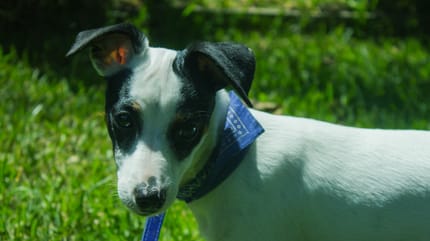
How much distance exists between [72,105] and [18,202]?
1.39 m

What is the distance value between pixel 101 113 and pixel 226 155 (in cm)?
242

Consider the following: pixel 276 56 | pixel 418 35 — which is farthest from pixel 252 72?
pixel 418 35

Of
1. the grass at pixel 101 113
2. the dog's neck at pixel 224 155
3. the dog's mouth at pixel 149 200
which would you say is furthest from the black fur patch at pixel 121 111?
the grass at pixel 101 113

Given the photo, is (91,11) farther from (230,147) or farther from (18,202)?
(230,147)

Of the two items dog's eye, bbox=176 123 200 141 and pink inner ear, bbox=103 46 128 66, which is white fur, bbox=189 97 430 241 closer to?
dog's eye, bbox=176 123 200 141

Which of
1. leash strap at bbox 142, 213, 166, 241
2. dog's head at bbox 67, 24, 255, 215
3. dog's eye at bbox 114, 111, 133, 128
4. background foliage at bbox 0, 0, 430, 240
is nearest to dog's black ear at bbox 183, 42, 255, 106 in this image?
dog's head at bbox 67, 24, 255, 215

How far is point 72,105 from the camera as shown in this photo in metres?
6.01

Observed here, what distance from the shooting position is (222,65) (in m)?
3.17

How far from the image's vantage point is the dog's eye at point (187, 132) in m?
3.20

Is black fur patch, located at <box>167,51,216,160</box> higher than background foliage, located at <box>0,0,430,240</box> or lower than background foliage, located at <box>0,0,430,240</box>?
higher

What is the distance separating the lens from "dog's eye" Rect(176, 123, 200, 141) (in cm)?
320

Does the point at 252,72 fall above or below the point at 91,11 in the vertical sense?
above

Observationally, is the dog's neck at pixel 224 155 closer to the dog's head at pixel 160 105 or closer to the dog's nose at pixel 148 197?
the dog's head at pixel 160 105

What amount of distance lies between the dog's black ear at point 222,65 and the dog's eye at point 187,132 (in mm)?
222
